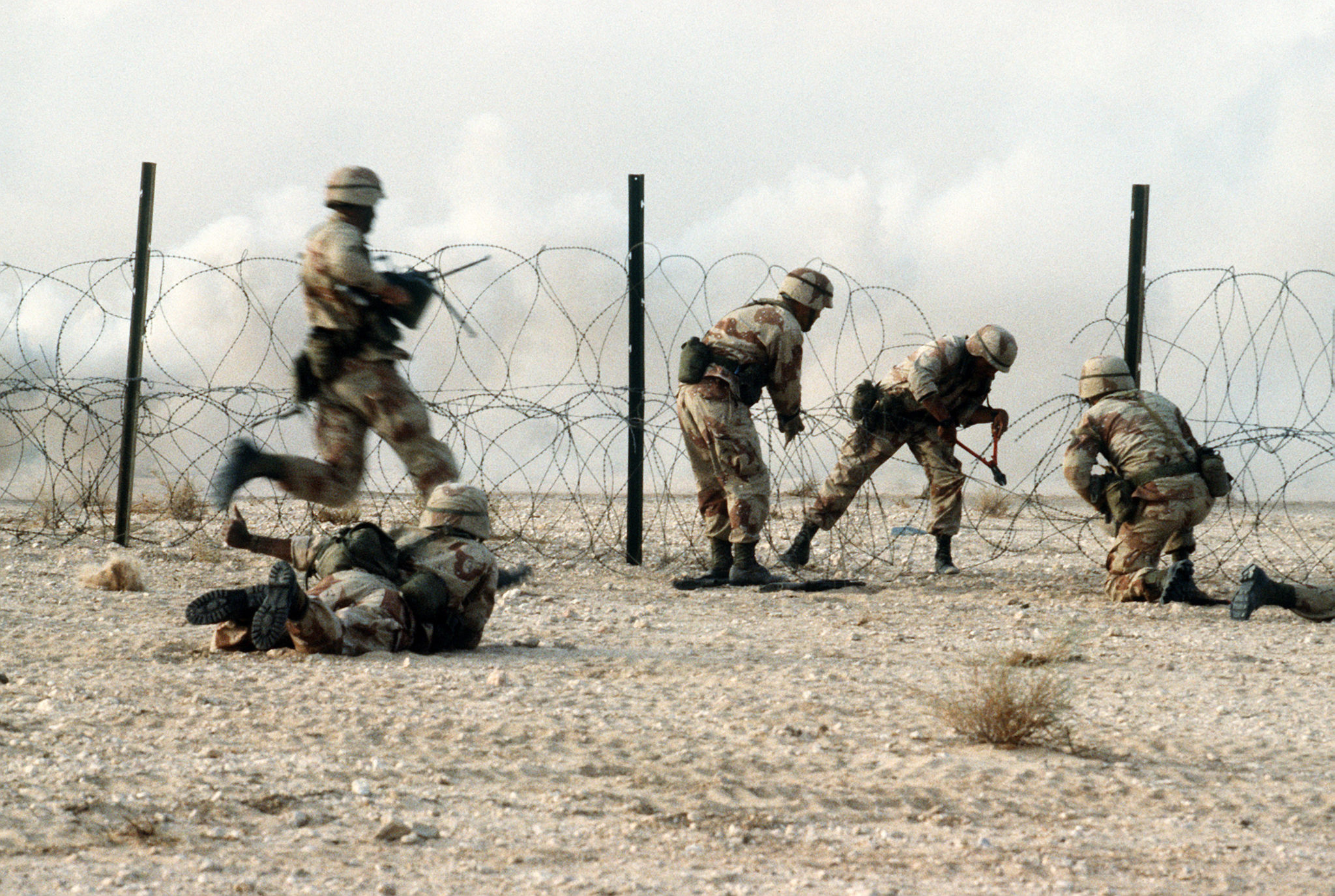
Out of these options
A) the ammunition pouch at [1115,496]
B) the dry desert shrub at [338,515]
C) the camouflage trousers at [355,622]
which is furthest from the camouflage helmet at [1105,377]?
the dry desert shrub at [338,515]

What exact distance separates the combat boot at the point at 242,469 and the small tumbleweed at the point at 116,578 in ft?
2.62

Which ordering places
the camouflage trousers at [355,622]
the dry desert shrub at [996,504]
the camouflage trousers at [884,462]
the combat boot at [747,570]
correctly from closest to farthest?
the camouflage trousers at [355,622] → the combat boot at [747,570] → the camouflage trousers at [884,462] → the dry desert shrub at [996,504]

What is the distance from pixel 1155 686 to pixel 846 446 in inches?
133

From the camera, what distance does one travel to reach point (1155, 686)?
5.05m

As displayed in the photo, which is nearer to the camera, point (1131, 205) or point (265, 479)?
point (265, 479)

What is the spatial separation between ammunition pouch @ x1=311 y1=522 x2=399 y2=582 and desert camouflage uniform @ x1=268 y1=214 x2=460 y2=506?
1.23 m

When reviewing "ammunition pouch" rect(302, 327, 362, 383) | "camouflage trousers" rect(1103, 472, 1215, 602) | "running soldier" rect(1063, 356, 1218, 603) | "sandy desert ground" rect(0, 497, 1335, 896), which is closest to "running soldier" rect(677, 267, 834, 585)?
"running soldier" rect(1063, 356, 1218, 603)

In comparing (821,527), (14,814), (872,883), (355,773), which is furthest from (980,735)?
(821,527)

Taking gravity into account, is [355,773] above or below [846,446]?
below

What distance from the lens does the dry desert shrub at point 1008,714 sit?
13.0ft

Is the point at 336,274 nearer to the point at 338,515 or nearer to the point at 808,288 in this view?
the point at 808,288

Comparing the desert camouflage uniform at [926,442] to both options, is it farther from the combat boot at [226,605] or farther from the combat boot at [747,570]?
the combat boot at [226,605]

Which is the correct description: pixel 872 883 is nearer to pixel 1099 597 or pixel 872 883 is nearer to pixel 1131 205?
pixel 1099 597

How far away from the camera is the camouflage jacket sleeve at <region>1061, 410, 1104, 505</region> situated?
23.8 feet
